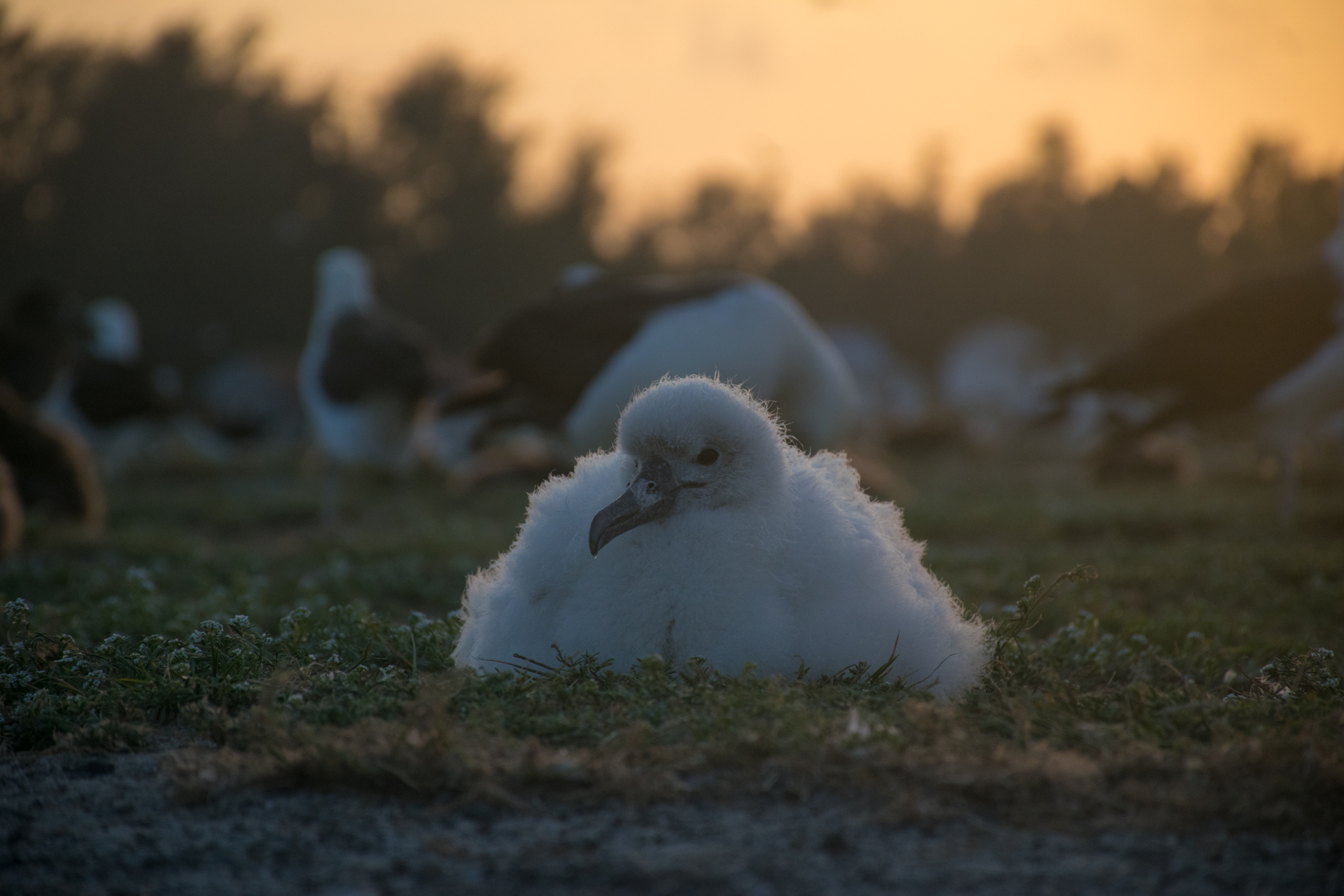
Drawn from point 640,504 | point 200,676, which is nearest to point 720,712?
point 640,504

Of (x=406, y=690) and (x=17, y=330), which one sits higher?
(x=17, y=330)

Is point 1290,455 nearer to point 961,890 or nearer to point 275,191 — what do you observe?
point 961,890

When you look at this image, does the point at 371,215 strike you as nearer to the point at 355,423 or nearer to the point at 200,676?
the point at 355,423

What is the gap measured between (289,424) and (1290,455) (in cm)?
2148

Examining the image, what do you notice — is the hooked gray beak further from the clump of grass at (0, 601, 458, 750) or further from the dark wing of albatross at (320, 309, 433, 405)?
the dark wing of albatross at (320, 309, 433, 405)

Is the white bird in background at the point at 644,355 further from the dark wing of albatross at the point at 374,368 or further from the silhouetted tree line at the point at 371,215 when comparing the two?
the silhouetted tree line at the point at 371,215

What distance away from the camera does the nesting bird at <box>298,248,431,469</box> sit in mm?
10883

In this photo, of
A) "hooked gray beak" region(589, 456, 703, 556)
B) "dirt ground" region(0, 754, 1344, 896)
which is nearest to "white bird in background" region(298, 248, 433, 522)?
"hooked gray beak" region(589, 456, 703, 556)

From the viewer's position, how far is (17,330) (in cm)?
1260

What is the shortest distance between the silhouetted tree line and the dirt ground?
75.7ft

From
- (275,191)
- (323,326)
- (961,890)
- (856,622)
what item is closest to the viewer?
(961,890)

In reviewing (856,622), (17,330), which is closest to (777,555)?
(856,622)

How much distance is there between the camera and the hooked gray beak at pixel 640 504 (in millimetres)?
3449

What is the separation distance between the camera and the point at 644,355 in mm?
8273
